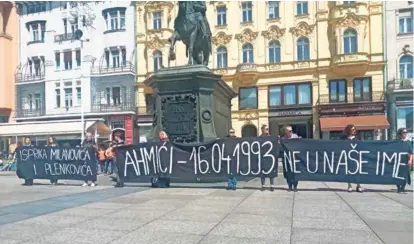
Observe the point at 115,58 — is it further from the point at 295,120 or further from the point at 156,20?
the point at 295,120

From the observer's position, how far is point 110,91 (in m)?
38.4

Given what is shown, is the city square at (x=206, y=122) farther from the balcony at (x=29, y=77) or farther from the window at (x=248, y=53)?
the balcony at (x=29, y=77)

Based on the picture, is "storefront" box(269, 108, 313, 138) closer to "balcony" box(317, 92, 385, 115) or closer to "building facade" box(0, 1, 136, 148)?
"balcony" box(317, 92, 385, 115)

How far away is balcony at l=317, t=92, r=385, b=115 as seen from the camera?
3152 cm

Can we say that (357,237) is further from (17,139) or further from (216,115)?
(17,139)

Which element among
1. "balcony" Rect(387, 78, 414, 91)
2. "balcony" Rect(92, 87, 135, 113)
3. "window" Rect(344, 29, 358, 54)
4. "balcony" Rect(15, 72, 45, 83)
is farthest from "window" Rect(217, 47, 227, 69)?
"balcony" Rect(15, 72, 45, 83)

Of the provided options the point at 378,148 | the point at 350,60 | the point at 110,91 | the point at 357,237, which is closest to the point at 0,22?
the point at 110,91

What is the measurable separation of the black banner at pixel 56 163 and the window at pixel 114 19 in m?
28.4

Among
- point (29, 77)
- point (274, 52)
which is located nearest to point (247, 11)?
point (274, 52)

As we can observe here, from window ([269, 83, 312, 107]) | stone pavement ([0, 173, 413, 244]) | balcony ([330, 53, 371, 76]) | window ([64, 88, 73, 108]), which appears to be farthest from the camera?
window ([64, 88, 73, 108])

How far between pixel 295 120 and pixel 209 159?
2492 cm

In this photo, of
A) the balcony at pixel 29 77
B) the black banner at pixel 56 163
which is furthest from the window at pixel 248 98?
the black banner at pixel 56 163

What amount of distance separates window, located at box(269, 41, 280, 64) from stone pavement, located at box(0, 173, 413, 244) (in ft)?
87.6

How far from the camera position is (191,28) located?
39.7ft
